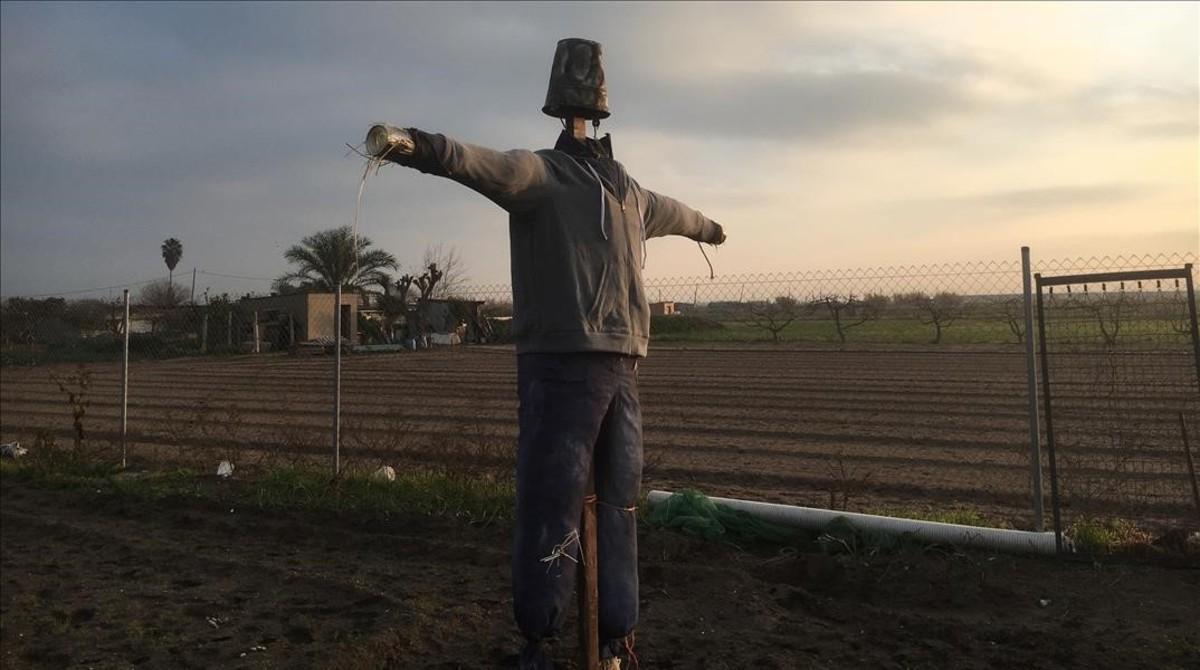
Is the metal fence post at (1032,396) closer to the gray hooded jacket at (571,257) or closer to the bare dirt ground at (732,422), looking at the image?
the bare dirt ground at (732,422)

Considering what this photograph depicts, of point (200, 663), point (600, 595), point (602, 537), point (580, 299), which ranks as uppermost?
point (580, 299)

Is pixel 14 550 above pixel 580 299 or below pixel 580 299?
below

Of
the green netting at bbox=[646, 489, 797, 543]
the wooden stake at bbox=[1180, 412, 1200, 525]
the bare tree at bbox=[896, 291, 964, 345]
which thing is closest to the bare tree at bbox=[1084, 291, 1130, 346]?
the wooden stake at bbox=[1180, 412, 1200, 525]

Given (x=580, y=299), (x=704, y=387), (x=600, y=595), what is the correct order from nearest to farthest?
(x=580, y=299)
(x=600, y=595)
(x=704, y=387)

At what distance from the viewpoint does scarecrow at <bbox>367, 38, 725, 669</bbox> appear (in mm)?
2850

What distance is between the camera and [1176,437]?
16.4 feet

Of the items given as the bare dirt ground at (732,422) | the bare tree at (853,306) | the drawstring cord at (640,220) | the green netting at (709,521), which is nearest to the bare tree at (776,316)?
the bare tree at (853,306)

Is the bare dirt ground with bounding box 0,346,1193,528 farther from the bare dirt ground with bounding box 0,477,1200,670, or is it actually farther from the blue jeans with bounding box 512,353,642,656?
the blue jeans with bounding box 512,353,642,656

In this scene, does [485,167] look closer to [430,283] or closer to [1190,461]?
[1190,461]

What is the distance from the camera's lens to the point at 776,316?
43.6m

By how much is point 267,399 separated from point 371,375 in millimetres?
6725

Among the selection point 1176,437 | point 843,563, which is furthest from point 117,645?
point 1176,437

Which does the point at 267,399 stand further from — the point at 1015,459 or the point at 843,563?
the point at 843,563

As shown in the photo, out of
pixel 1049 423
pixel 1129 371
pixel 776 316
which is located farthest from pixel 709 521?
pixel 776 316
